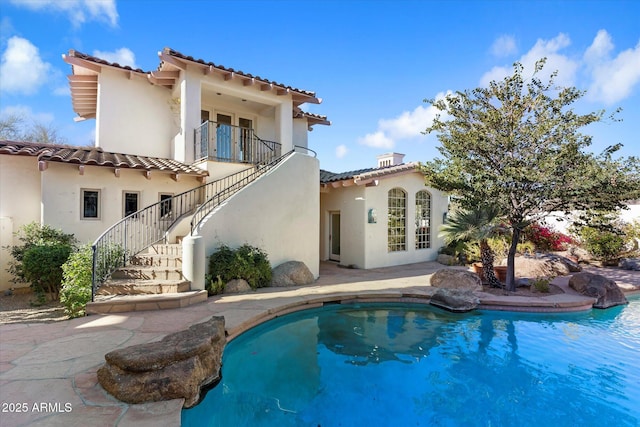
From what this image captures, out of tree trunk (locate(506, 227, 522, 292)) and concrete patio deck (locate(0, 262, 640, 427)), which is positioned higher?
tree trunk (locate(506, 227, 522, 292))

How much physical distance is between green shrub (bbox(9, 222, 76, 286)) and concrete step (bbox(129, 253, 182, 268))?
180 centimetres

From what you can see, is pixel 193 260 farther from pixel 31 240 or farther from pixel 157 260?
pixel 31 240

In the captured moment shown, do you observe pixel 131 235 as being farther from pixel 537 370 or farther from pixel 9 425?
pixel 537 370

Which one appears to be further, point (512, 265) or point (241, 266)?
point (512, 265)

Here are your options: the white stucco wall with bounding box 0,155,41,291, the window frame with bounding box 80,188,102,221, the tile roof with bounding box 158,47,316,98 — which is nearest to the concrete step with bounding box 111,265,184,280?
the window frame with bounding box 80,188,102,221

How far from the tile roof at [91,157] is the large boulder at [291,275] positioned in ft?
14.7

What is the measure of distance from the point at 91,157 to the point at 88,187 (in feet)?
3.24

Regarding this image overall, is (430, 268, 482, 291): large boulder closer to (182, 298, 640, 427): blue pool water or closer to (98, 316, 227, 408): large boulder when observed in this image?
(182, 298, 640, 427): blue pool water

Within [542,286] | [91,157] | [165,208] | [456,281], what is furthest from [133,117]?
[542,286]

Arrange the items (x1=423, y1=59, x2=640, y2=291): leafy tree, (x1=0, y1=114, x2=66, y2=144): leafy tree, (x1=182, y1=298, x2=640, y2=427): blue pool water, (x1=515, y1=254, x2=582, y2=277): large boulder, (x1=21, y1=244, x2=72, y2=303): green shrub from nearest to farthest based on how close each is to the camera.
A: (x1=182, y1=298, x2=640, y2=427): blue pool water → (x1=21, y1=244, x2=72, y2=303): green shrub → (x1=423, y1=59, x2=640, y2=291): leafy tree → (x1=515, y1=254, x2=582, y2=277): large boulder → (x1=0, y1=114, x2=66, y2=144): leafy tree

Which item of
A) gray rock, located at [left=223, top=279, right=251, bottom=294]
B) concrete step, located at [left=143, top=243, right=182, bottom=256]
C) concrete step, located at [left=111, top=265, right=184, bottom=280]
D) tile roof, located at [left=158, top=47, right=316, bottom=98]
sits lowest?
gray rock, located at [left=223, top=279, right=251, bottom=294]

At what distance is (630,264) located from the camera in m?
13.9

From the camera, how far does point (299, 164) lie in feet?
38.2

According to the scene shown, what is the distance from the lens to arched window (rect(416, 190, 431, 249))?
52.3 feet
